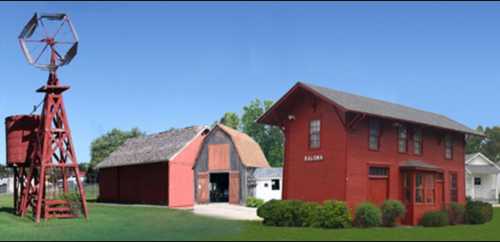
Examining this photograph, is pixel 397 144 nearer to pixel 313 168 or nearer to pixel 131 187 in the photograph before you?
Answer: pixel 313 168

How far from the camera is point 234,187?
1892 inches

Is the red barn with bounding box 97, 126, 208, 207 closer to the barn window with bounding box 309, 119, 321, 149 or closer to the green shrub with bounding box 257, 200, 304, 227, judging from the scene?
the barn window with bounding box 309, 119, 321, 149

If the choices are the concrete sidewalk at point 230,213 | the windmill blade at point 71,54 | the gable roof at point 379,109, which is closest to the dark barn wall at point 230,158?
the concrete sidewalk at point 230,213

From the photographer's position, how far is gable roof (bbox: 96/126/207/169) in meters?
46.8

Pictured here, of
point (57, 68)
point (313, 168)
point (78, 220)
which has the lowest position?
point (78, 220)

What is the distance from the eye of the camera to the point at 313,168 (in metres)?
30.7

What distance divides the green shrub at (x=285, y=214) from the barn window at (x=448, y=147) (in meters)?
13.0

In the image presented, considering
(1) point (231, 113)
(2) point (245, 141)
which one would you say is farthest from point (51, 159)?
(1) point (231, 113)

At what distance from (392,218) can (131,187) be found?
27.5 m

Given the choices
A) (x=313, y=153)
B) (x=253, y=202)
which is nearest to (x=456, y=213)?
(x=313, y=153)

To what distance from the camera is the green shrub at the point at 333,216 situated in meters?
26.7

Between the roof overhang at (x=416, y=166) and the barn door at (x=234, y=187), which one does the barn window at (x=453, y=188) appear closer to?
the roof overhang at (x=416, y=166)

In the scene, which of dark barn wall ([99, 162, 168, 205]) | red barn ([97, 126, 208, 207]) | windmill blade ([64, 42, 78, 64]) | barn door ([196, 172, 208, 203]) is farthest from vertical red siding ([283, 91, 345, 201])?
barn door ([196, 172, 208, 203])

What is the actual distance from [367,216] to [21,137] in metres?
20.5
